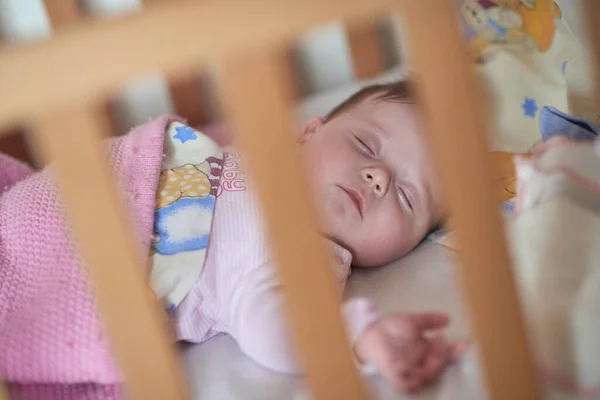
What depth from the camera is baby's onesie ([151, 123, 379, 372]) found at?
26.7 inches

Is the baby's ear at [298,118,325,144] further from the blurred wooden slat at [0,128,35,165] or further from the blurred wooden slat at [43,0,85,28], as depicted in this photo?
the blurred wooden slat at [0,128,35,165]

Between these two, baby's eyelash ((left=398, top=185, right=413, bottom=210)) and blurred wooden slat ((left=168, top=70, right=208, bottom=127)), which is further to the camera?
blurred wooden slat ((left=168, top=70, right=208, bottom=127))

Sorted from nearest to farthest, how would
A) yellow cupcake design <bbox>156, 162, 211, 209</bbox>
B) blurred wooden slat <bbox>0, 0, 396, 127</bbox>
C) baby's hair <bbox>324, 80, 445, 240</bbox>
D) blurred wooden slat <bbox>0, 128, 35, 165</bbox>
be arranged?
blurred wooden slat <bbox>0, 0, 396, 127</bbox>
yellow cupcake design <bbox>156, 162, 211, 209</bbox>
baby's hair <bbox>324, 80, 445, 240</bbox>
blurred wooden slat <bbox>0, 128, 35, 165</bbox>

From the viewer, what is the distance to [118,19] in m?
0.44

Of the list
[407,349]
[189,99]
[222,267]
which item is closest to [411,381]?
[407,349]

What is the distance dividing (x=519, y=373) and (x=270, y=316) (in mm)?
251

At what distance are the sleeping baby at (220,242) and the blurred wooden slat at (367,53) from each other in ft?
1.06

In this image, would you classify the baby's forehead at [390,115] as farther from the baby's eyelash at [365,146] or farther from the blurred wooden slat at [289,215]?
the blurred wooden slat at [289,215]

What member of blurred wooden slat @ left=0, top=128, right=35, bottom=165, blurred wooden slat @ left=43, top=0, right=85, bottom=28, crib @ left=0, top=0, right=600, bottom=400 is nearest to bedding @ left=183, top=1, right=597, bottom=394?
crib @ left=0, top=0, right=600, bottom=400

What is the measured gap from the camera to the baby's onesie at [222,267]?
678 millimetres

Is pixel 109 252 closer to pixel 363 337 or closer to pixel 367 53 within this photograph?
A: pixel 363 337

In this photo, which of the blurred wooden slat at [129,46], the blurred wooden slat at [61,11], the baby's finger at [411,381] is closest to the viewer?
the blurred wooden slat at [129,46]

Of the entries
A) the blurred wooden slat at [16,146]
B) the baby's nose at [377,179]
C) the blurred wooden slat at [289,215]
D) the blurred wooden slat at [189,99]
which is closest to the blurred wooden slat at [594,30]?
the baby's nose at [377,179]

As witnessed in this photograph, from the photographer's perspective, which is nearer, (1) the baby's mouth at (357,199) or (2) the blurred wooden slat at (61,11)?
(1) the baby's mouth at (357,199)
